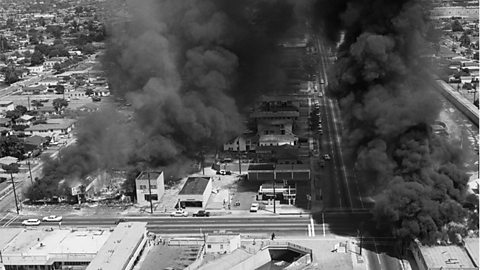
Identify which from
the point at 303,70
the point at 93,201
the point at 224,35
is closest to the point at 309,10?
the point at 224,35

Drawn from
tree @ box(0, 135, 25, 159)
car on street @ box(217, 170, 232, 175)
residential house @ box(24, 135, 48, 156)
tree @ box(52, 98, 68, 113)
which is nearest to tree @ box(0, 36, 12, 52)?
tree @ box(52, 98, 68, 113)

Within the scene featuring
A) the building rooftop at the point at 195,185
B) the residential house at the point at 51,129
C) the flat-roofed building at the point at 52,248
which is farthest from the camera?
the residential house at the point at 51,129

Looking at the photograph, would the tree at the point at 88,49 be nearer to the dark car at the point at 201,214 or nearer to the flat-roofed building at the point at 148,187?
the flat-roofed building at the point at 148,187

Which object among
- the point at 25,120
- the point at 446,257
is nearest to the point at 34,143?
the point at 25,120

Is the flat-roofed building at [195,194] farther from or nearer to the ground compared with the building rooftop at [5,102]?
nearer to the ground

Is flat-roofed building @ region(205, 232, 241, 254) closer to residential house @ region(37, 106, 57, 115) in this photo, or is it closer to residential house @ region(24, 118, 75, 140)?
residential house @ region(24, 118, 75, 140)

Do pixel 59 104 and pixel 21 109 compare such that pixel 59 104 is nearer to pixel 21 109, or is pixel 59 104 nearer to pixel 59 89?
pixel 21 109

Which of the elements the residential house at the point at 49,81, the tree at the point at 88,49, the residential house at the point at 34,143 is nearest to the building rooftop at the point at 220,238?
the residential house at the point at 34,143
